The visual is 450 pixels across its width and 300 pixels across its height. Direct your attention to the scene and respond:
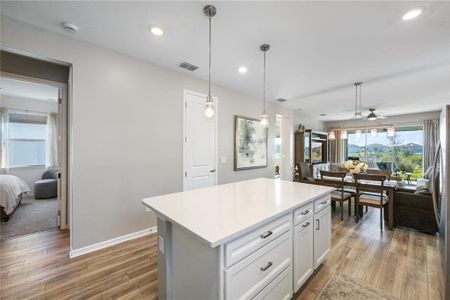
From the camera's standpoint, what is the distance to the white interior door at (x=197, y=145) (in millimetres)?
3312

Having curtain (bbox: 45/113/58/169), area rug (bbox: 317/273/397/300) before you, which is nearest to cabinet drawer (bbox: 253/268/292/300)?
area rug (bbox: 317/273/397/300)

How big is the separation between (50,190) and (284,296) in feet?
20.3

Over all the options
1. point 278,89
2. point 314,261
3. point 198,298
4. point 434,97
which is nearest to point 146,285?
point 198,298

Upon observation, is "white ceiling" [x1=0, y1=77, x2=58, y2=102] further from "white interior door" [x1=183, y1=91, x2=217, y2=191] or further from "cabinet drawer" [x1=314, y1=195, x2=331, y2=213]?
"cabinet drawer" [x1=314, y1=195, x2=331, y2=213]

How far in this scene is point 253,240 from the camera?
1.18 metres

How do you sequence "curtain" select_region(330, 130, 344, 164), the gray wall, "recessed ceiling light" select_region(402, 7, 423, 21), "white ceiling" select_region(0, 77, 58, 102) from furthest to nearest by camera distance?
"curtain" select_region(330, 130, 344, 164) → "white ceiling" select_region(0, 77, 58, 102) → the gray wall → "recessed ceiling light" select_region(402, 7, 423, 21)

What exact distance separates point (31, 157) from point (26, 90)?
2114 millimetres

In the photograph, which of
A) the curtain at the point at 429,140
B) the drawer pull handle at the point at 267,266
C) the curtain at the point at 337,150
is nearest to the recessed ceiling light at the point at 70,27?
the drawer pull handle at the point at 267,266

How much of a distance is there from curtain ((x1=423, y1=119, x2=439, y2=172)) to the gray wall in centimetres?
815

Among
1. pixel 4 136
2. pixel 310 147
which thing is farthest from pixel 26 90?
pixel 310 147

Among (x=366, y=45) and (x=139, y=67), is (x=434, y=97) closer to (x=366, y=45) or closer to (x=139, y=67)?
(x=366, y=45)

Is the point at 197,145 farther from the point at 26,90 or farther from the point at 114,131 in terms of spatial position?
the point at 26,90

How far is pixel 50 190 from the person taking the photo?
486 centimetres

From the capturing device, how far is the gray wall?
223 cm
